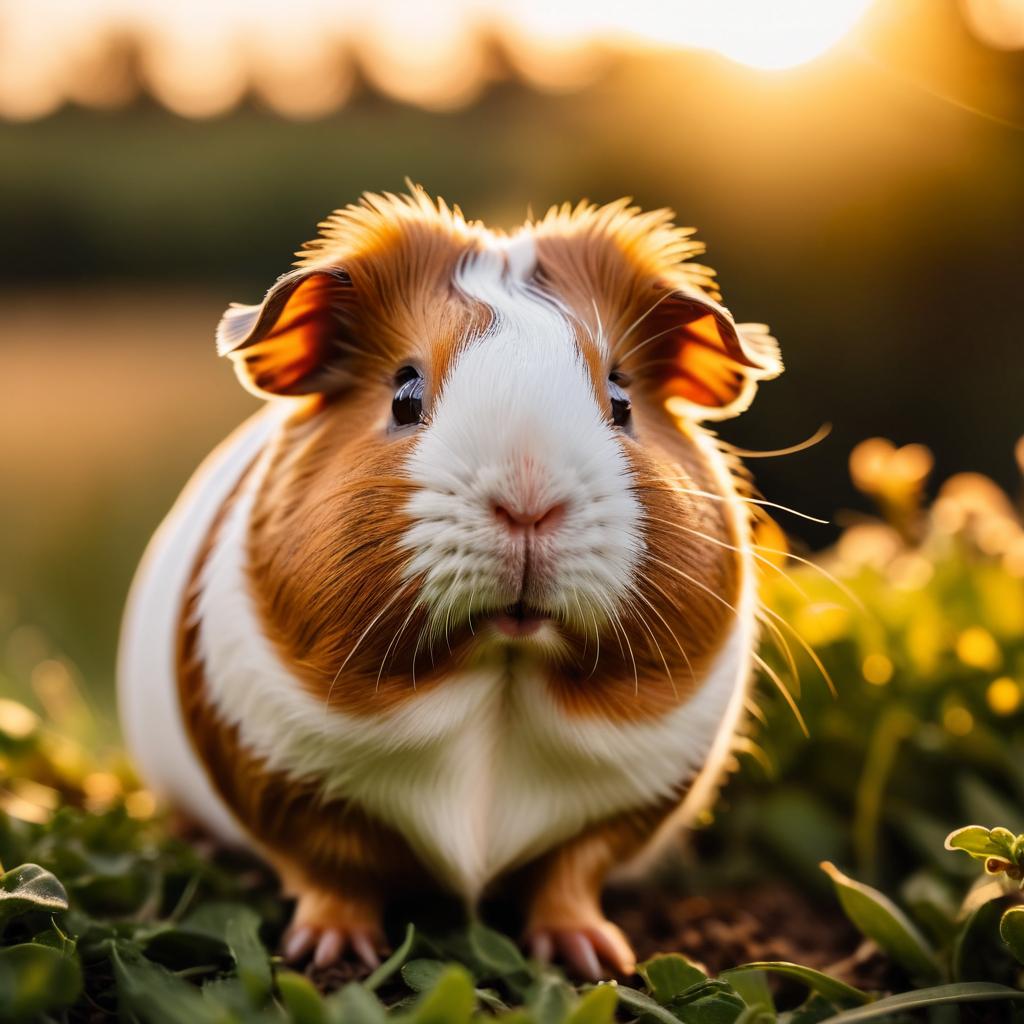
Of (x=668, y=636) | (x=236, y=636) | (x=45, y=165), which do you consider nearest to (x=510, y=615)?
(x=668, y=636)

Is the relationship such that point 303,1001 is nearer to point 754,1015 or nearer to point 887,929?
point 754,1015

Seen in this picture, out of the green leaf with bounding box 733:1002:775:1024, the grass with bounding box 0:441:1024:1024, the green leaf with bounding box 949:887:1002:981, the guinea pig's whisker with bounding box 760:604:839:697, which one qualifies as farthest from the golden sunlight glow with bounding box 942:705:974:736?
the green leaf with bounding box 733:1002:775:1024

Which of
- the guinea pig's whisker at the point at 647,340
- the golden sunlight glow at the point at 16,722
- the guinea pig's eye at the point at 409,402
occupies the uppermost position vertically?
the guinea pig's whisker at the point at 647,340

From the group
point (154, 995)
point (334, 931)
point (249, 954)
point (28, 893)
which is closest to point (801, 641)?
point (334, 931)

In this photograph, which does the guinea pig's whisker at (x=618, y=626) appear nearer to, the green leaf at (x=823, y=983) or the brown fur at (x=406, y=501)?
the brown fur at (x=406, y=501)

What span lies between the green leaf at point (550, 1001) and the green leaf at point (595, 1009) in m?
0.05

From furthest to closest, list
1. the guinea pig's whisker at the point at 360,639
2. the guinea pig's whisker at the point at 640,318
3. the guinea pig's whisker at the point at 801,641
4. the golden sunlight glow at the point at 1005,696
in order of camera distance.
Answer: the golden sunlight glow at the point at 1005,696, the guinea pig's whisker at the point at 801,641, the guinea pig's whisker at the point at 640,318, the guinea pig's whisker at the point at 360,639

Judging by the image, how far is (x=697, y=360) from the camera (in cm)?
204

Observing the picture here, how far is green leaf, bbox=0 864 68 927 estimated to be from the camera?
1.59 m

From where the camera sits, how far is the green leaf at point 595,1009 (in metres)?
1.38

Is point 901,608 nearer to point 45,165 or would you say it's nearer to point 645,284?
point 645,284

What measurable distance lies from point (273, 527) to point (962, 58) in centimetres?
319

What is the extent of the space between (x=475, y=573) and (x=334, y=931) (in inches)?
33.0

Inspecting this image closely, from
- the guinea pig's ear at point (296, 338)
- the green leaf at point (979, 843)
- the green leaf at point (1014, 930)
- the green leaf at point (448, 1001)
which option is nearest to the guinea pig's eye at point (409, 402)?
the guinea pig's ear at point (296, 338)
